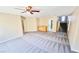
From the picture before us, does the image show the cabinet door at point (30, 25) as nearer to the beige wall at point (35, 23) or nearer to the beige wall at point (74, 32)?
the beige wall at point (35, 23)

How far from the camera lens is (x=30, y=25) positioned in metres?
1.46

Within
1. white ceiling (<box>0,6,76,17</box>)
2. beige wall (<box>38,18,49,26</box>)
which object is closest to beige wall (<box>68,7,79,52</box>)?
white ceiling (<box>0,6,76,17</box>)

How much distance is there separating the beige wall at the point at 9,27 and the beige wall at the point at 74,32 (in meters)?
0.70

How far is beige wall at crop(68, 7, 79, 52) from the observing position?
1265 mm

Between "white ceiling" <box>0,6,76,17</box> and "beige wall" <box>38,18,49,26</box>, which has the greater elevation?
"white ceiling" <box>0,6,76,17</box>

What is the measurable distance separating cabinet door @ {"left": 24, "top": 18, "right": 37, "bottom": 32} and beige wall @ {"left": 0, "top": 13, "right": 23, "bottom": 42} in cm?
9

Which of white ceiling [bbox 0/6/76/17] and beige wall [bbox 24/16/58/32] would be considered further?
beige wall [bbox 24/16/58/32]

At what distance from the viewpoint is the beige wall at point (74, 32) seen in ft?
4.15

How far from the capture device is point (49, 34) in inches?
56.4

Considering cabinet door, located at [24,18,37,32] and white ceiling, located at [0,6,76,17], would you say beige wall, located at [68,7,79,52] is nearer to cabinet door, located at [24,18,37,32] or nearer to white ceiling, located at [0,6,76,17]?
white ceiling, located at [0,6,76,17]

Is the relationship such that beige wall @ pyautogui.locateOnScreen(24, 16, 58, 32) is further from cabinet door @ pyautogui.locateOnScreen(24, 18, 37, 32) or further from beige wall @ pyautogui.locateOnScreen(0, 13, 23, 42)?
beige wall @ pyautogui.locateOnScreen(0, 13, 23, 42)

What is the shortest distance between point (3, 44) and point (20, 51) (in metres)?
0.25

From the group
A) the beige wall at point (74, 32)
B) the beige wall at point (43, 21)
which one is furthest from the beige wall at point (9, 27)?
the beige wall at point (74, 32)
